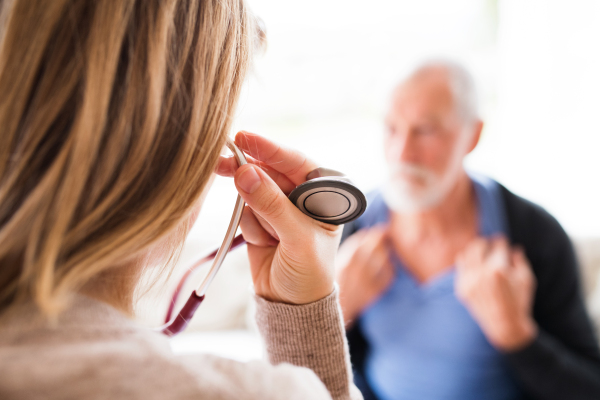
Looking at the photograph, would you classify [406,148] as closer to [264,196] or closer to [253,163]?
[253,163]

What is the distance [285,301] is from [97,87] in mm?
425

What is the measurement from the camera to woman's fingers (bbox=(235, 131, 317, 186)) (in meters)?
0.67

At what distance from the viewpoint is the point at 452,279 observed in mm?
1230

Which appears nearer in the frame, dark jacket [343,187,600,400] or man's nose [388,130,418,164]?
dark jacket [343,187,600,400]

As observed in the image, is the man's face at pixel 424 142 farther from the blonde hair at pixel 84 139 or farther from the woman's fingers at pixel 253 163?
the blonde hair at pixel 84 139

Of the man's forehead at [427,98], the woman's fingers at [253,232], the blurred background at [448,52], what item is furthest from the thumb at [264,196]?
the blurred background at [448,52]

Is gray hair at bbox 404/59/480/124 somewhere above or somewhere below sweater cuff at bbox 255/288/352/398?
above

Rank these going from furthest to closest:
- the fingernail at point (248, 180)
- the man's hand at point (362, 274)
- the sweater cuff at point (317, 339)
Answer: the man's hand at point (362, 274) → the sweater cuff at point (317, 339) → the fingernail at point (248, 180)

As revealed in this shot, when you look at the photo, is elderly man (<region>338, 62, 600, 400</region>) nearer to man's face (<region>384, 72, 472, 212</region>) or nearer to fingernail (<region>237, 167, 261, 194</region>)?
man's face (<region>384, 72, 472, 212</region>)

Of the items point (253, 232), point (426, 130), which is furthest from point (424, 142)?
point (253, 232)

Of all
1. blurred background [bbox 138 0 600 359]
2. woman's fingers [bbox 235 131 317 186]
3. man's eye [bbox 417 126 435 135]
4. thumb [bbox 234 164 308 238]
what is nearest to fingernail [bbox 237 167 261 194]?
thumb [bbox 234 164 308 238]

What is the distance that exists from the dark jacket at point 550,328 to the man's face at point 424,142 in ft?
0.62

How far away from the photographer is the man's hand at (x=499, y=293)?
1.08 m

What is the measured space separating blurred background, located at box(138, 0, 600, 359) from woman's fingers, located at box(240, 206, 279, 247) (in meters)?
1.14
